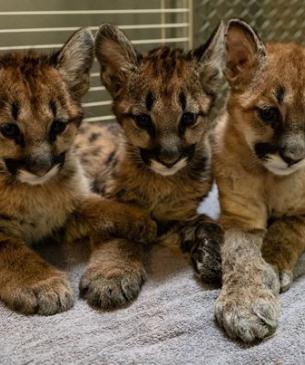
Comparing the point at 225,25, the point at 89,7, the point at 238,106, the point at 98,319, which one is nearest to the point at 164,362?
the point at 98,319

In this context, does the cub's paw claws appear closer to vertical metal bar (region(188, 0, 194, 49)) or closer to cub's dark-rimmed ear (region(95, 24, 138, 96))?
cub's dark-rimmed ear (region(95, 24, 138, 96))

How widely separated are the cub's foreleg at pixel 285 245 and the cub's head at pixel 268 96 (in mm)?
208

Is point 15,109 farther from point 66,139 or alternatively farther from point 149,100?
point 149,100

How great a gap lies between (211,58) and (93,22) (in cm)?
105

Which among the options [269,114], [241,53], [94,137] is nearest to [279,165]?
[269,114]

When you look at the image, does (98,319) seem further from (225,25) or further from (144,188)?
(225,25)

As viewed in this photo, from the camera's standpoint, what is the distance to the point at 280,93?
155cm

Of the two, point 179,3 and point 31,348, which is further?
point 179,3

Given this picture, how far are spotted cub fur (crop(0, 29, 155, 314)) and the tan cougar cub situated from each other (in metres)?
0.33

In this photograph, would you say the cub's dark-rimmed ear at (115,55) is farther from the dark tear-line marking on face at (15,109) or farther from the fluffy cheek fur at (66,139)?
the dark tear-line marking on face at (15,109)

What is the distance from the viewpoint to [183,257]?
1.79 m

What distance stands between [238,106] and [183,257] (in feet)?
1.67

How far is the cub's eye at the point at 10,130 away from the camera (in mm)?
1560

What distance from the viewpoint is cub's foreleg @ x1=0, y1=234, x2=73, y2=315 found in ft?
4.83
